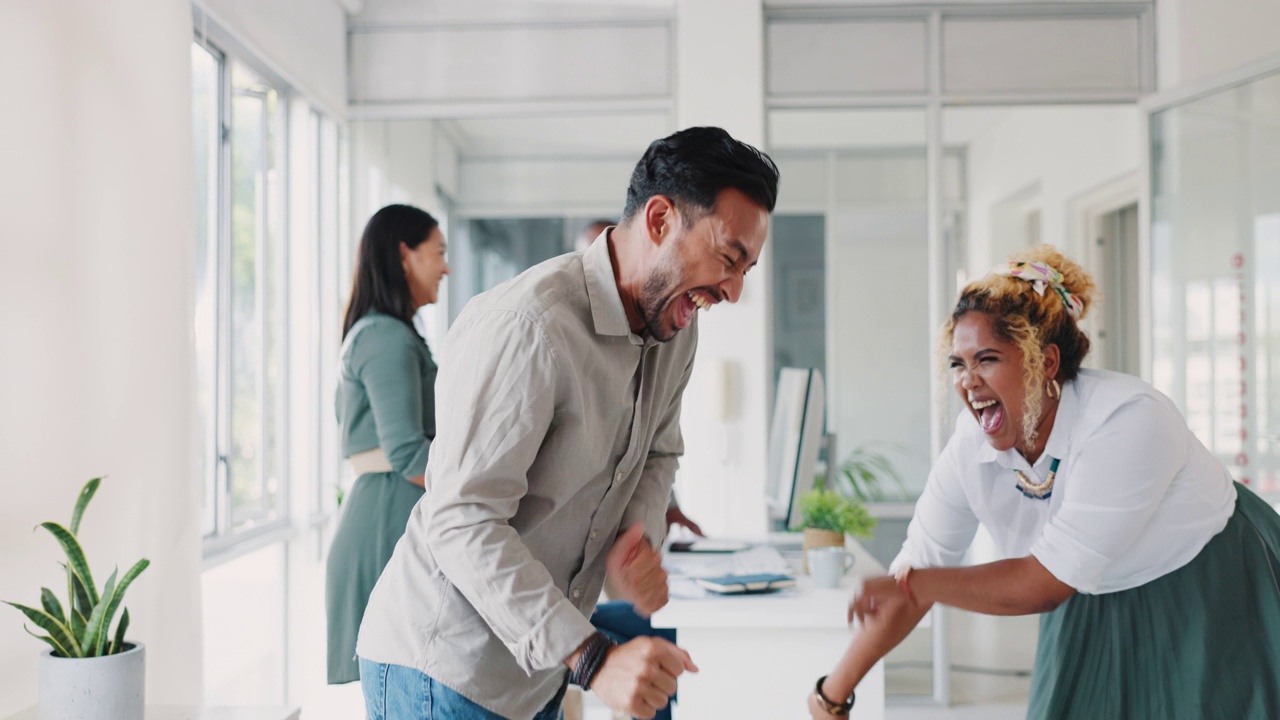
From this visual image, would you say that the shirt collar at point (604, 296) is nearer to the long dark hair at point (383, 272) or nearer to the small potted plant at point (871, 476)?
the long dark hair at point (383, 272)

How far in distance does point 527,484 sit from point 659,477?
360 millimetres

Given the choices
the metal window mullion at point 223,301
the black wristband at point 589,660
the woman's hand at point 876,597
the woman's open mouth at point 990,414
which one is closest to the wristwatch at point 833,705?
the woman's hand at point 876,597

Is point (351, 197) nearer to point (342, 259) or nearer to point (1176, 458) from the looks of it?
point (342, 259)

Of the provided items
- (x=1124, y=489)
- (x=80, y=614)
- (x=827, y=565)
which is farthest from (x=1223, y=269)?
(x=80, y=614)

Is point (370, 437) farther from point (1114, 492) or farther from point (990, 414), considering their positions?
point (1114, 492)

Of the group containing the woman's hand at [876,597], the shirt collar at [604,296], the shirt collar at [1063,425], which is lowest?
the woman's hand at [876,597]

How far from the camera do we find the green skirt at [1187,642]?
1460mm

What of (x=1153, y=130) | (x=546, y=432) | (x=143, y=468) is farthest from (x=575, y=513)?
(x=1153, y=130)

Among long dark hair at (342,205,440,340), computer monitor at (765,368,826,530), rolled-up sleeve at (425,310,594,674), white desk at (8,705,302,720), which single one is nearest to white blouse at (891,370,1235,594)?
rolled-up sleeve at (425,310,594,674)

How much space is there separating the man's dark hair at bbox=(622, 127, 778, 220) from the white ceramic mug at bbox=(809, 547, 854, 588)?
4.74ft

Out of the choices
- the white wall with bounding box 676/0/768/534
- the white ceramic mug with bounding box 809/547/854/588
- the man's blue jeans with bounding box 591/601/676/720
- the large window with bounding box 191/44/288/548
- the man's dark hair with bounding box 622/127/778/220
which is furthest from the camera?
the white wall with bounding box 676/0/768/534

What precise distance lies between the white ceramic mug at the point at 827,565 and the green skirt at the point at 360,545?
1.05m

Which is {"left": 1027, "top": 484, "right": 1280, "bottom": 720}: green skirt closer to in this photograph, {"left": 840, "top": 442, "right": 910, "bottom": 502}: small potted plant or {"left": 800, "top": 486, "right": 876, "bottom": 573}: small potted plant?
{"left": 800, "top": 486, "right": 876, "bottom": 573}: small potted plant

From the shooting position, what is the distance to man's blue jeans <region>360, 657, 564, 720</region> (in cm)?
129
